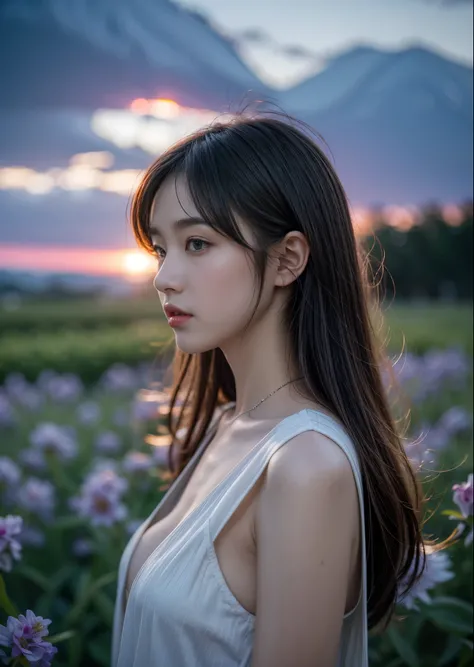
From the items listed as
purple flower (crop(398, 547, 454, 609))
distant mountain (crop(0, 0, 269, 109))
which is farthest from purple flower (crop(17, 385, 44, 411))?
purple flower (crop(398, 547, 454, 609))

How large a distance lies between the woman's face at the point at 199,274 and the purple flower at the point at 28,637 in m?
0.59

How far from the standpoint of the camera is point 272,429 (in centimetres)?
133

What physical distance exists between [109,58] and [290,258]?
6.82ft

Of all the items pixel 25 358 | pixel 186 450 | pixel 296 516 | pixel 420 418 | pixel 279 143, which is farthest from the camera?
pixel 25 358

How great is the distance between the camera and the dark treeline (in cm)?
339

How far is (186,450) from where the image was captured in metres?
1.95

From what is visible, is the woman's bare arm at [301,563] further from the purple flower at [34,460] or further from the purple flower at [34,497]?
the purple flower at [34,460]

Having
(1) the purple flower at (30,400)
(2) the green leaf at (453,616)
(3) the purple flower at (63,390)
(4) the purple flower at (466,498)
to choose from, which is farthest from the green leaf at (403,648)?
(1) the purple flower at (30,400)

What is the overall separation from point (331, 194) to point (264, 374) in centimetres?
40

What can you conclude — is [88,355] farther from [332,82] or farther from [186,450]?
[186,450]

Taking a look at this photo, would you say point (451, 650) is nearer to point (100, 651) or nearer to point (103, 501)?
point (100, 651)

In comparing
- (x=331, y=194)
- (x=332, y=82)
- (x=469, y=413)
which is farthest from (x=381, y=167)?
(x=331, y=194)

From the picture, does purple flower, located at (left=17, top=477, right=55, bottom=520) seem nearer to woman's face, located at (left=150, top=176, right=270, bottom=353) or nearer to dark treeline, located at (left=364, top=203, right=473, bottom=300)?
woman's face, located at (left=150, top=176, right=270, bottom=353)

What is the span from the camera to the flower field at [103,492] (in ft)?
6.06
